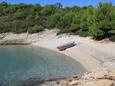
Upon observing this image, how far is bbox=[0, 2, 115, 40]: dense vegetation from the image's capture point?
5916cm

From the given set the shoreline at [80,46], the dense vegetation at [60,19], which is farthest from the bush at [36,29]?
the shoreline at [80,46]

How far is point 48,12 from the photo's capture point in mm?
100250

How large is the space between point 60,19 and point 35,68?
42.8 metres

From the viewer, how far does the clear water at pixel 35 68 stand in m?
36.0

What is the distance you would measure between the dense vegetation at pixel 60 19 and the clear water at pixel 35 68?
403 inches

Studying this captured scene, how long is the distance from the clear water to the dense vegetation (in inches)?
403

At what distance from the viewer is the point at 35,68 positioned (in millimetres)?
42719

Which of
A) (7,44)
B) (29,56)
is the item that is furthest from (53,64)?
(7,44)

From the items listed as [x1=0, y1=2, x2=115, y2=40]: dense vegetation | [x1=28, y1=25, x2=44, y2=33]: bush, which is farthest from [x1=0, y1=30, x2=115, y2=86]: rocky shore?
[x1=0, y1=2, x2=115, y2=40]: dense vegetation

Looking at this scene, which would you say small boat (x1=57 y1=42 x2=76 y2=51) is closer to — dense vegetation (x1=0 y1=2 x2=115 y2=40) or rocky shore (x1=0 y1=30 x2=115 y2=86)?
rocky shore (x1=0 y1=30 x2=115 y2=86)

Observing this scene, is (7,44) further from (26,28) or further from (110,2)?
(110,2)

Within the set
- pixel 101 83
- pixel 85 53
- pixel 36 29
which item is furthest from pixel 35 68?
pixel 36 29

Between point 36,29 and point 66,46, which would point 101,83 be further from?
point 36,29

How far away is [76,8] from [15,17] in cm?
1954
